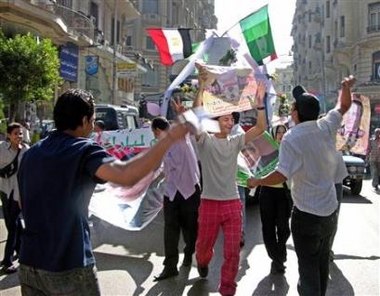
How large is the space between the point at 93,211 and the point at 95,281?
4.92m

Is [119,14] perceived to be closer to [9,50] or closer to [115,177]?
[9,50]

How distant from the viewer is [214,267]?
684cm

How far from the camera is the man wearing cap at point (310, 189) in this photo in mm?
4240

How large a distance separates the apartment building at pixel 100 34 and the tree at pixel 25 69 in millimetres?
1750

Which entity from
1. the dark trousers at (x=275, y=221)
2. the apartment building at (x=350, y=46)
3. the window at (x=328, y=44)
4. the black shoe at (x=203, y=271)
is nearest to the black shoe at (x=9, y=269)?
the black shoe at (x=203, y=271)

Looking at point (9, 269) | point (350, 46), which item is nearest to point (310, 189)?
point (9, 269)

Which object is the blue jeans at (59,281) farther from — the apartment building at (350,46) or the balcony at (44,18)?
the apartment building at (350,46)

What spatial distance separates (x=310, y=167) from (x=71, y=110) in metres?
2.13

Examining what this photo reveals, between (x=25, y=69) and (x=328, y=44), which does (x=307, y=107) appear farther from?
(x=328, y=44)

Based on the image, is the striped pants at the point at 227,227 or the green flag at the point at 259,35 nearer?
the striped pants at the point at 227,227

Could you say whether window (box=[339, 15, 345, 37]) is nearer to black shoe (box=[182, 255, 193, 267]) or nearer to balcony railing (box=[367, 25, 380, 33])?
balcony railing (box=[367, 25, 380, 33])

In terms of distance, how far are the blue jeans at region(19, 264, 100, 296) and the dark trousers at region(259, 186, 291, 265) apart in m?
4.06

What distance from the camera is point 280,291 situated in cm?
593

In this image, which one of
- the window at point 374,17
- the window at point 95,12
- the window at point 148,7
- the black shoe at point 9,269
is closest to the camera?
the black shoe at point 9,269
